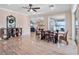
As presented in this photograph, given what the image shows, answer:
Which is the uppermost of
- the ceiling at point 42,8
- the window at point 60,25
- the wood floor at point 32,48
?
the ceiling at point 42,8

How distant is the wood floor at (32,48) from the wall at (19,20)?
236 millimetres

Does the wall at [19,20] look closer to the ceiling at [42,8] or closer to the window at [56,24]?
the ceiling at [42,8]

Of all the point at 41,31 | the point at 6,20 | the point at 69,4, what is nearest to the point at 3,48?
the point at 6,20

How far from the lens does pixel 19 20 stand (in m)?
2.51

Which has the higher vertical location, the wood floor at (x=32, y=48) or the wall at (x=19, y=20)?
the wall at (x=19, y=20)

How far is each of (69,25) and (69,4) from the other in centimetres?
40

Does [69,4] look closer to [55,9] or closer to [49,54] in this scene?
[55,9]

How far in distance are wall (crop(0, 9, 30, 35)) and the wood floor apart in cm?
24

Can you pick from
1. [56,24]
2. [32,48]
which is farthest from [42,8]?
[32,48]

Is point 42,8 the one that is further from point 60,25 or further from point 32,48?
point 32,48

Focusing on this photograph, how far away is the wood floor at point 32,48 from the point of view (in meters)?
2.37

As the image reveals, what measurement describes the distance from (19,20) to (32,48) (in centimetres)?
61

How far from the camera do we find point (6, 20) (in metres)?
2.44

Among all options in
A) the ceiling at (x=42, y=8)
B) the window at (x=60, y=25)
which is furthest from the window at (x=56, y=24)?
the ceiling at (x=42, y=8)
